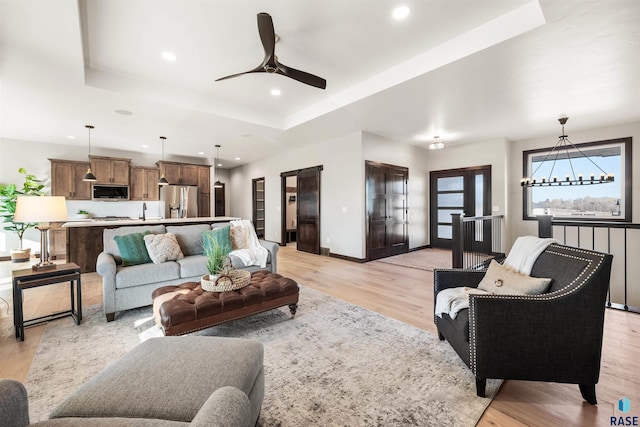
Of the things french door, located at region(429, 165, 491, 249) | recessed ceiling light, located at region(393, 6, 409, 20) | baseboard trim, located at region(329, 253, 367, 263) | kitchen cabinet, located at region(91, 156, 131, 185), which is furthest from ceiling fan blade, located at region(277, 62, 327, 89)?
kitchen cabinet, located at region(91, 156, 131, 185)

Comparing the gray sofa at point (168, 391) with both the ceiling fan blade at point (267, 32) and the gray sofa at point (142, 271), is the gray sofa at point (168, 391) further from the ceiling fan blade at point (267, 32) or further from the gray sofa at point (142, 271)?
the ceiling fan blade at point (267, 32)

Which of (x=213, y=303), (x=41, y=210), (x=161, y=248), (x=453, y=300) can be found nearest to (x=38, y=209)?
(x=41, y=210)

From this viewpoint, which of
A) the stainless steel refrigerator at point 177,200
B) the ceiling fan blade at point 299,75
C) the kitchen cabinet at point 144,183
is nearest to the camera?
the ceiling fan blade at point 299,75

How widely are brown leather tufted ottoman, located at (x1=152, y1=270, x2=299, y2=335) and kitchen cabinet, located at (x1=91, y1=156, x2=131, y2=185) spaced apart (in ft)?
20.2

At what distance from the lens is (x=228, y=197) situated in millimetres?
10305

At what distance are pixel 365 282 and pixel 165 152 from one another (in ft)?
22.3

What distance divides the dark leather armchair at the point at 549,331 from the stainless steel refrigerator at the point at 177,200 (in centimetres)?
778

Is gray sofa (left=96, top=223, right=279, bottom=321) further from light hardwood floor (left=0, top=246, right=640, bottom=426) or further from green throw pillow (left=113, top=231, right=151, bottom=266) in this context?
light hardwood floor (left=0, top=246, right=640, bottom=426)

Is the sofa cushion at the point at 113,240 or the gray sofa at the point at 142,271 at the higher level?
the sofa cushion at the point at 113,240

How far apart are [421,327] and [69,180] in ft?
27.3

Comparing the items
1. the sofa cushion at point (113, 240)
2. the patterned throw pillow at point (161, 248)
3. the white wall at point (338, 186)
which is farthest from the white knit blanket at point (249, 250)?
the white wall at point (338, 186)

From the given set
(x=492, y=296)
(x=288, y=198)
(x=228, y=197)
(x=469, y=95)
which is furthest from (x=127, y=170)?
(x=492, y=296)

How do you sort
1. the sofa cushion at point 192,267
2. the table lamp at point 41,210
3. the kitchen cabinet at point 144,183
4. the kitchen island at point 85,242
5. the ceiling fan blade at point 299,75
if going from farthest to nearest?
1. the kitchen cabinet at point 144,183
2. the kitchen island at point 85,242
3. the sofa cushion at point 192,267
4. the ceiling fan blade at point 299,75
5. the table lamp at point 41,210

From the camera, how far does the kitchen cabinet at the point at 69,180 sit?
6484 mm
